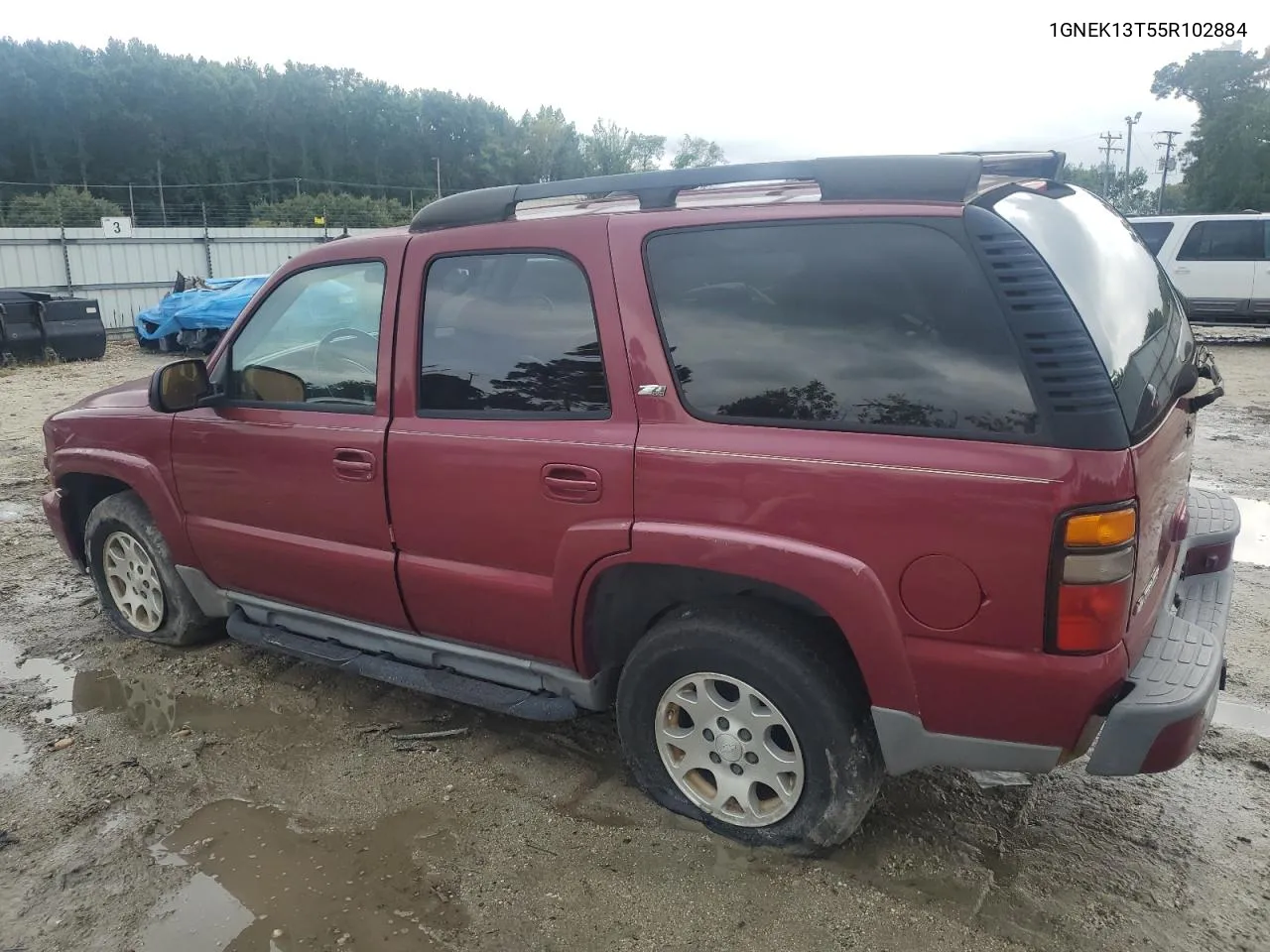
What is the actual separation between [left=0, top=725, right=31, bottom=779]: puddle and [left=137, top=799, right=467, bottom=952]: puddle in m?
0.92

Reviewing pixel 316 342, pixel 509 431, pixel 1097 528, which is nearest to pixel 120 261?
pixel 316 342

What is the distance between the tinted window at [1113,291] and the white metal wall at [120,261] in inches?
754

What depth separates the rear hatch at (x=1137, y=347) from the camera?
2.29 m

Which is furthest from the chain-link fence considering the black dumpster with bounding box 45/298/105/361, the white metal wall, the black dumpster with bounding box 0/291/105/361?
the black dumpster with bounding box 0/291/105/361

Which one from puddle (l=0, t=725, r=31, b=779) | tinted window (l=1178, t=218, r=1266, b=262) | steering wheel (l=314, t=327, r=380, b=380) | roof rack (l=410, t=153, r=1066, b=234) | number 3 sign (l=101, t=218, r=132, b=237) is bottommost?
puddle (l=0, t=725, r=31, b=779)

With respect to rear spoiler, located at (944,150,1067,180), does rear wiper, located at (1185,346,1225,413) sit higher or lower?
lower

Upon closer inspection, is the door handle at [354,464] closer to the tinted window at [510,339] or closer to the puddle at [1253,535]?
the tinted window at [510,339]

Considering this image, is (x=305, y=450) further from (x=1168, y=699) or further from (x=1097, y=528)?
(x=1168, y=699)

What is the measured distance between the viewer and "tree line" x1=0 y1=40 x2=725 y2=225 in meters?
74.1

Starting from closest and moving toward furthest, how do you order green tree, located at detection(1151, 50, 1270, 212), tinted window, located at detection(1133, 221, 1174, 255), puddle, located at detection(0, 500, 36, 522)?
puddle, located at detection(0, 500, 36, 522) → tinted window, located at detection(1133, 221, 1174, 255) → green tree, located at detection(1151, 50, 1270, 212)

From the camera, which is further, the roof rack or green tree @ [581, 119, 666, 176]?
green tree @ [581, 119, 666, 176]

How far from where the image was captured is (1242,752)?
10.8 ft

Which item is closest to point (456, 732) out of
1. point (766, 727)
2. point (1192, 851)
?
point (766, 727)

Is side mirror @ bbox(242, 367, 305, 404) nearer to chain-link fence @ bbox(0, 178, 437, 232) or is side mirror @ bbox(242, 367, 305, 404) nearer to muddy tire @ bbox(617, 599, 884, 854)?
muddy tire @ bbox(617, 599, 884, 854)
